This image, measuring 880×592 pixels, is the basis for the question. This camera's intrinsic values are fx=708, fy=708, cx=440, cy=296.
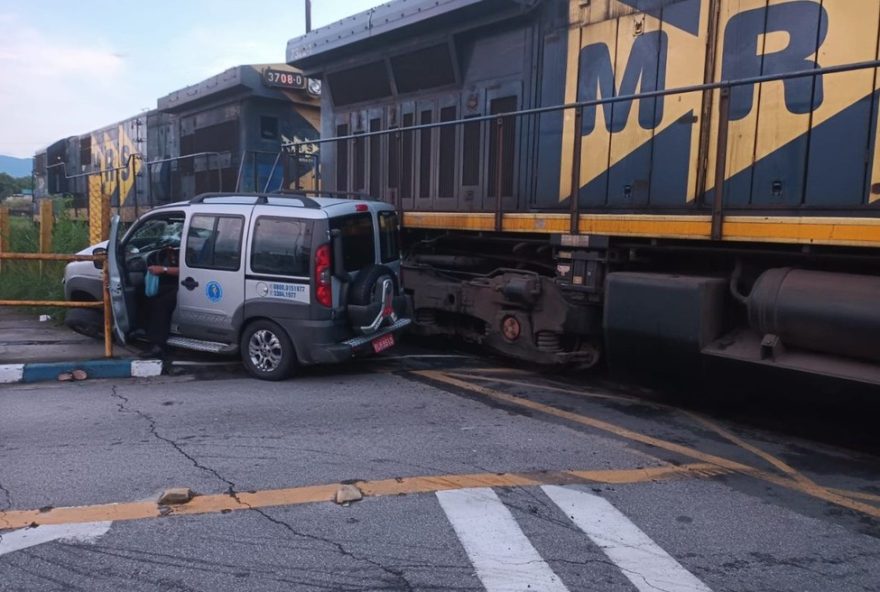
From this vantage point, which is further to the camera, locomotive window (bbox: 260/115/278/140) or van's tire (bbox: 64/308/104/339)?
locomotive window (bbox: 260/115/278/140)

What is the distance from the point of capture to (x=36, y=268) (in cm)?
1250

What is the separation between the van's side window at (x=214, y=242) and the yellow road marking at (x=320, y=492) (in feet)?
12.1

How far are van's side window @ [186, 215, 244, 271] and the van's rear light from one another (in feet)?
3.28

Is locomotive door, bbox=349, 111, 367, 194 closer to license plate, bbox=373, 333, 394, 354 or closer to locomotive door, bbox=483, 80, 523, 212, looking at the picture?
locomotive door, bbox=483, 80, 523, 212

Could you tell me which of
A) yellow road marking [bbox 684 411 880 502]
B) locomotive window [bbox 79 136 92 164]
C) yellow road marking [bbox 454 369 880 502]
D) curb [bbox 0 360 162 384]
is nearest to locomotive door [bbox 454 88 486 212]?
yellow road marking [bbox 454 369 880 502]

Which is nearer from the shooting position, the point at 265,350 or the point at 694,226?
the point at 694,226

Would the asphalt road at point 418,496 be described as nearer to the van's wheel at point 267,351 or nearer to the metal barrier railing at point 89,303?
the van's wheel at point 267,351

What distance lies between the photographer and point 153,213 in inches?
327

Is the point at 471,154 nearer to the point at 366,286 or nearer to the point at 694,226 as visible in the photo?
the point at 366,286

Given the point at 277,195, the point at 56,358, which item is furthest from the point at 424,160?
the point at 56,358

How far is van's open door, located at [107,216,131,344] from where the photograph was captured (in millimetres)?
7535

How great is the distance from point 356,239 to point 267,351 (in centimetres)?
151

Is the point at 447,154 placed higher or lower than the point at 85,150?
lower

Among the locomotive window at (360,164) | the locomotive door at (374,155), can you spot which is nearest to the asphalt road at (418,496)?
the locomotive door at (374,155)
